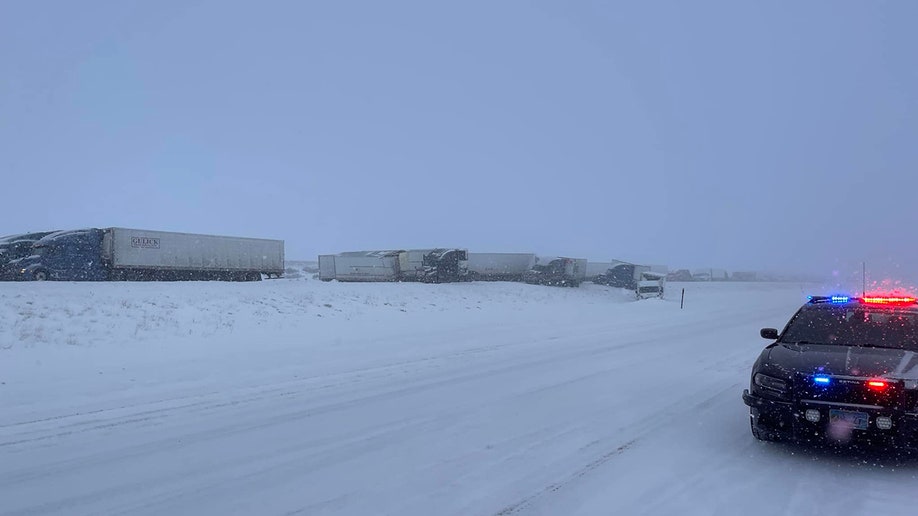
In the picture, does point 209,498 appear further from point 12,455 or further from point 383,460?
point 12,455

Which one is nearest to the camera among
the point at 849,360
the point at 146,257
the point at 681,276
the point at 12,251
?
the point at 849,360

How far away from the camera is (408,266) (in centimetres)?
4538

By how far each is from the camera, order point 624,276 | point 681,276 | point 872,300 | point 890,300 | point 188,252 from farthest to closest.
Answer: point 681,276, point 624,276, point 188,252, point 872,300, point 890,300

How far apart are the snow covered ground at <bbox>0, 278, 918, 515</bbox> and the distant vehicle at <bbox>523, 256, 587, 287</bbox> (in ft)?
116

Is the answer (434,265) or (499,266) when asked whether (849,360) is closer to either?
(434,265)

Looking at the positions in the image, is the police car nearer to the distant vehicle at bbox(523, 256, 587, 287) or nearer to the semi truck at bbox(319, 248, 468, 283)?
the semi truck at bbox(319, 248, 468, 283)

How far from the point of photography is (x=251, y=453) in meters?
6.48

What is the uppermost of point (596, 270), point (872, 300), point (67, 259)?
point (67, 259)

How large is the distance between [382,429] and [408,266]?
125ft

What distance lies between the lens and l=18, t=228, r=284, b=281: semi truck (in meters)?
28.8

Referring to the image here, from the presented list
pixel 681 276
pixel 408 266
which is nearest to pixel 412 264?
pixel 408 266

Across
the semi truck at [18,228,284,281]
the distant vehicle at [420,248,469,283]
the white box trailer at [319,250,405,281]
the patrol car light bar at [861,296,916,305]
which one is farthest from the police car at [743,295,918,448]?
the white box trailer at [319,250,405,281]

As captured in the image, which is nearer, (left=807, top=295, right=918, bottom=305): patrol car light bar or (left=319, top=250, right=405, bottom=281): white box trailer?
(left=807, top=295, right=918, bottom=305): patrol car light bar

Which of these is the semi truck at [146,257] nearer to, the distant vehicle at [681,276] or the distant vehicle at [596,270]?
the distant vehicle at [596,270]
